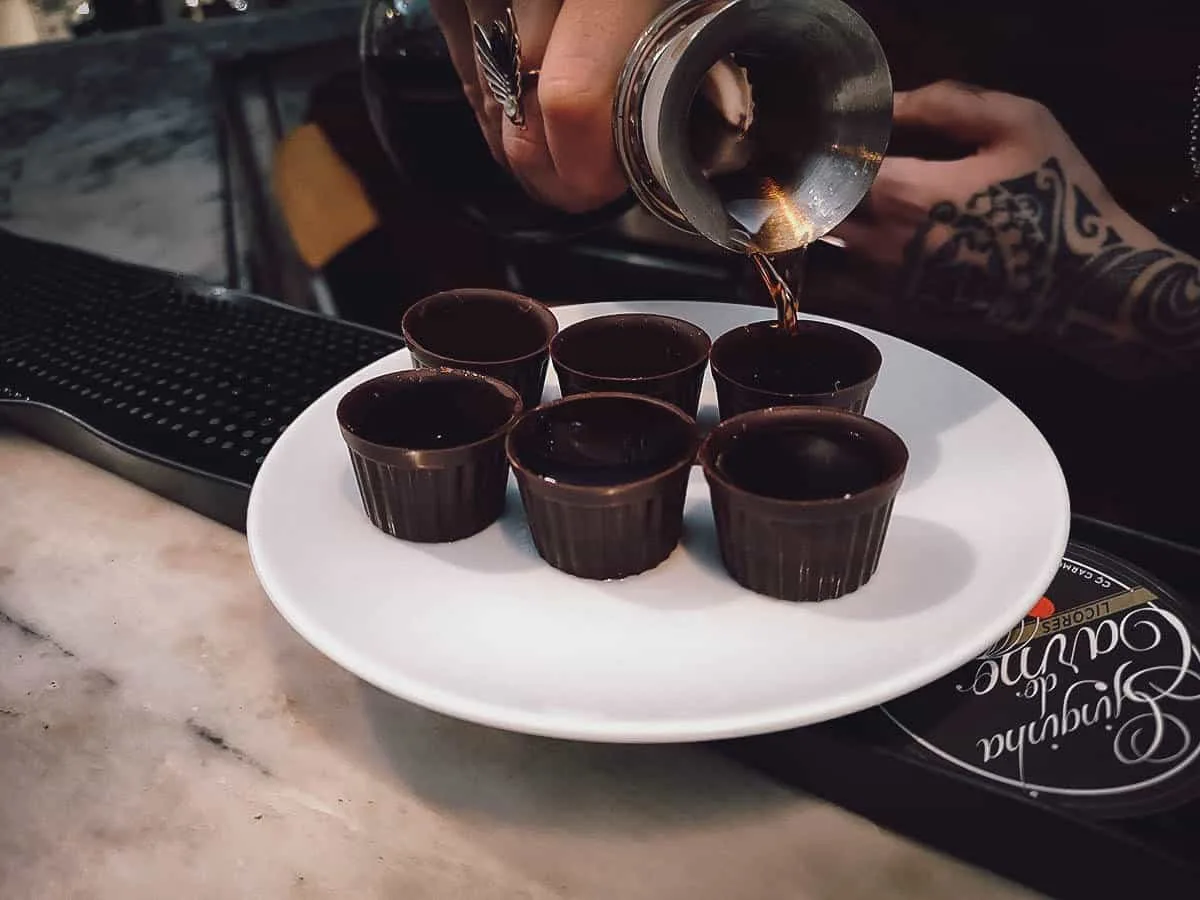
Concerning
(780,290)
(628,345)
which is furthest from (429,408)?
(780,290)

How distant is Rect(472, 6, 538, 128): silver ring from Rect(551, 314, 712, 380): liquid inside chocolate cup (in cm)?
21

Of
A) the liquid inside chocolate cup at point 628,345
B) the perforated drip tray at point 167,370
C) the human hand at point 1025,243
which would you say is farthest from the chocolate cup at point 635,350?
the human hand at point 1025,243

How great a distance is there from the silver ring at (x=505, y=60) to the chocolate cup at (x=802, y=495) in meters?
0.39

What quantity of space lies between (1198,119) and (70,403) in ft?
3.52

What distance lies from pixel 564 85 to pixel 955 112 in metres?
0.44

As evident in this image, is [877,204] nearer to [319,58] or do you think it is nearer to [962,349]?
[962,349]

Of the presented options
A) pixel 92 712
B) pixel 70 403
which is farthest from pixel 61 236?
pixel 92 712

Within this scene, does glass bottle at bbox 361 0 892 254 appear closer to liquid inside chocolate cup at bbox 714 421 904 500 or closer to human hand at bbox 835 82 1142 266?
liquid inside chocolate cup at bbox 714 421 904 500

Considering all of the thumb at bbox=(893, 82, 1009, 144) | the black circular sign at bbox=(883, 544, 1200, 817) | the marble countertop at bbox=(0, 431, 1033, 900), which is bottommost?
the marble countertop at bbox=(0, 431, 1033, 900)

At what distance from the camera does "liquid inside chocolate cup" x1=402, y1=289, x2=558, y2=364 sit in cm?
87

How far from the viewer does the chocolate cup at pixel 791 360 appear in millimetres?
799

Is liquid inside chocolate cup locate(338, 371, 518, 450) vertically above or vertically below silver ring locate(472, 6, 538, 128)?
Result: below

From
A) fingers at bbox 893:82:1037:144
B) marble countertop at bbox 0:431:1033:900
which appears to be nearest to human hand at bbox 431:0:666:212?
fingers at bbox 893:82:1037:144

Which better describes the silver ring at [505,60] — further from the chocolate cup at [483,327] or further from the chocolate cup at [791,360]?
the chocolate cup at [791,360]
